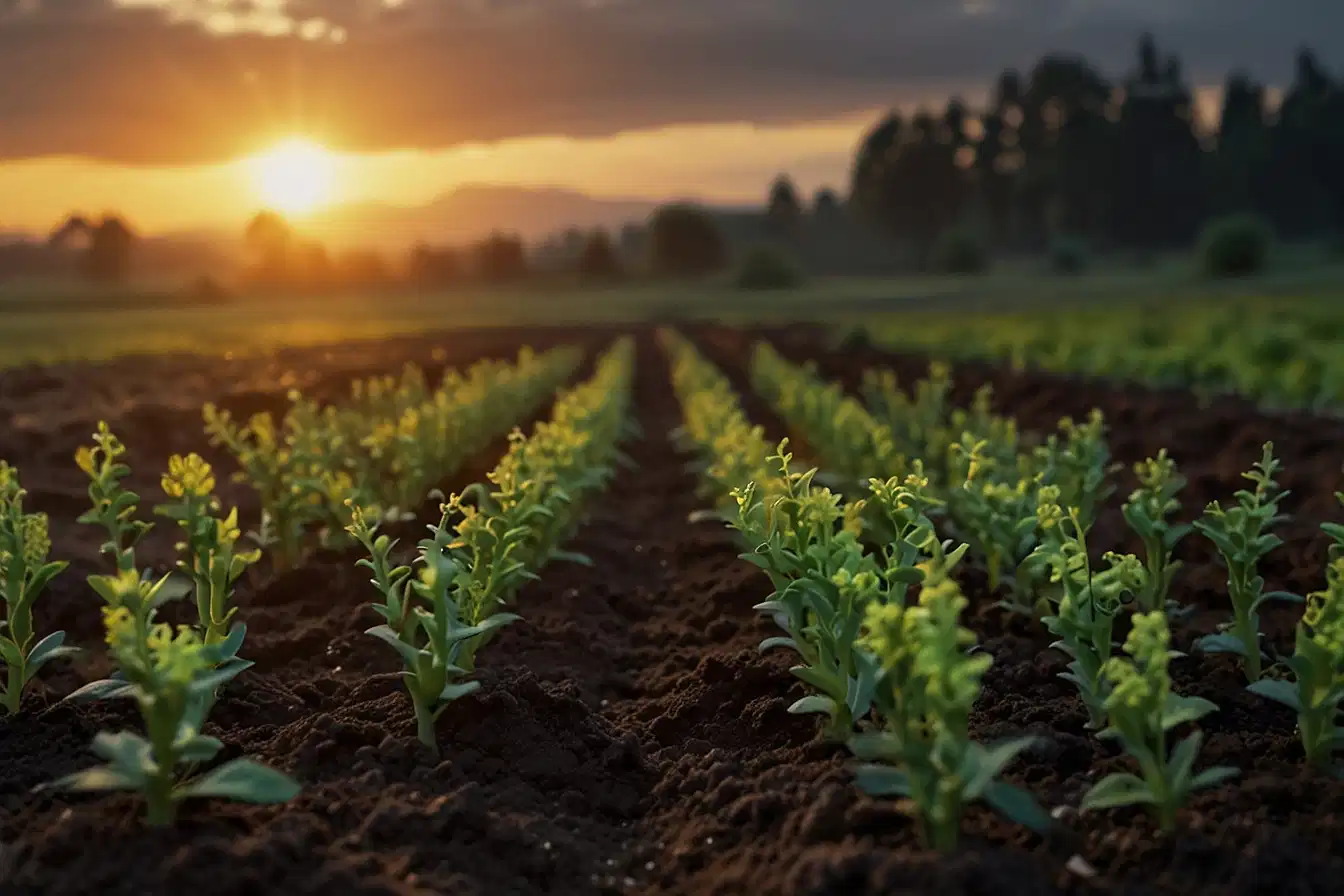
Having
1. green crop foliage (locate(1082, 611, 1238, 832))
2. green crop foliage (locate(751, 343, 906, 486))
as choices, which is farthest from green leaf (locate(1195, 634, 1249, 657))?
green crop foliage (locate(751, 343, 906, 486))

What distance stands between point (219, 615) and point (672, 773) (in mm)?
1706

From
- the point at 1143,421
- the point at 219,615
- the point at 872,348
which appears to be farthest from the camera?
the point at 872,348

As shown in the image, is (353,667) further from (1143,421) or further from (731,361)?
(731,361)

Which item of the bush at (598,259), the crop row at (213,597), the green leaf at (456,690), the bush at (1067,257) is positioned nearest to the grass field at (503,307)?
the bush at (1067,257)

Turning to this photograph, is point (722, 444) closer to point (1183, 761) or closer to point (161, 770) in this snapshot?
point (1183, 761)

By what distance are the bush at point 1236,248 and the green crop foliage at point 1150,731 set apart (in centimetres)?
5680

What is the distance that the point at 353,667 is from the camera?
5.04m

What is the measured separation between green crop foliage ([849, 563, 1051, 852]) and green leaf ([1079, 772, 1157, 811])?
16 cm

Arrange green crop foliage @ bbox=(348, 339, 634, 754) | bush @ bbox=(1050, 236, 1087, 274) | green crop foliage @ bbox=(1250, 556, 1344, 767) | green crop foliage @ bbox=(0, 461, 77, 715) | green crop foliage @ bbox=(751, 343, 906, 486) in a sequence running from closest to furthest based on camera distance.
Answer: green crop foliage @ bbox=(1250, 556, 1344, 767)
green crop foliage @ bbox=(348, 339, 634, 754)
green crop foliage @ bbox=(0, 461, 77, 715)
green crop foliage @ bbox=(751, 343, 906, 486)
bush @ bbox=(1050, 236, 1087, 274)

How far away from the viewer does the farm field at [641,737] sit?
9.68 ft

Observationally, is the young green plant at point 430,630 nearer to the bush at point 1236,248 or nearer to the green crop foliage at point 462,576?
the green crop foliage at point 462,576

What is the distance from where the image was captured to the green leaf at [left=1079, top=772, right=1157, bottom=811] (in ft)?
9.96

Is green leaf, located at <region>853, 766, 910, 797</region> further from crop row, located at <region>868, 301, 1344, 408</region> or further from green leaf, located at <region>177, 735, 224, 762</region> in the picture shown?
crop row, located at <region>868, 301, 1344, 408</region>

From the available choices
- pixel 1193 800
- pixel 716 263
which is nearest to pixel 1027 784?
pixel 1193 800
